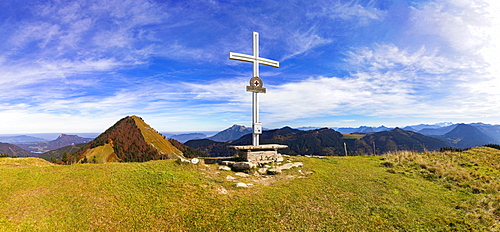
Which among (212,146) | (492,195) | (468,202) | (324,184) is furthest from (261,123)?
(212,146)

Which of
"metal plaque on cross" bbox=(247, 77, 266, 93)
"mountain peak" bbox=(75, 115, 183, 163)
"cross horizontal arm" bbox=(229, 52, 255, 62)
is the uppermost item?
"cross horizontal arm" bbox=(229, 52, 255, 62)

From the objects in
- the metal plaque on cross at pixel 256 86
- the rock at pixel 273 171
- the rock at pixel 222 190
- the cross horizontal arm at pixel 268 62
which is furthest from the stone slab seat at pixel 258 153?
the cross horizontal arm at pixel 268 62

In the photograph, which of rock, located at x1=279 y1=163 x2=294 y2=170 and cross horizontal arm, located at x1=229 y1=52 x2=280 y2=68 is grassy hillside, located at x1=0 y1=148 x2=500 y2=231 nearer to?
rock, located at x1=279 y1=163 x2=294 y2=170

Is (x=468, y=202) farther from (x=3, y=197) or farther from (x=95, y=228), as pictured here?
(x=3, y=197)

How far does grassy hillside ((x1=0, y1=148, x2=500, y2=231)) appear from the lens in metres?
6.62

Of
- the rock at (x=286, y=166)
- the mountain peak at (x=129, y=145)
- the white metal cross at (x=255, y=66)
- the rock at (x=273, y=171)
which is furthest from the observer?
the mountain peak at (x=129, y=145)

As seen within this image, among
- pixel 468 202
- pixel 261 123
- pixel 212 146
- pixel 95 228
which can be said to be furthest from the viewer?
pixel 212 146

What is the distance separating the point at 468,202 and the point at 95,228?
14864 mm

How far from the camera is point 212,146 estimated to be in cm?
19525

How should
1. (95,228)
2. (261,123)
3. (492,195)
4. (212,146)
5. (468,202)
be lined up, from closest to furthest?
(95,228) < (468,202) < (492,195) < (261,123) < (212,146)

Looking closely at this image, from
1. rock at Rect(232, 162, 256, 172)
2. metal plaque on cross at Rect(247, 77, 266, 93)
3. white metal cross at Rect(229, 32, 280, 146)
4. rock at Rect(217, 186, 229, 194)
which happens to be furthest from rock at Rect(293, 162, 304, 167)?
rock at Rect(217, 186, 229, 194)

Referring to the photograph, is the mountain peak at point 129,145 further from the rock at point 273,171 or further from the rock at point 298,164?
the rock at point 273,171

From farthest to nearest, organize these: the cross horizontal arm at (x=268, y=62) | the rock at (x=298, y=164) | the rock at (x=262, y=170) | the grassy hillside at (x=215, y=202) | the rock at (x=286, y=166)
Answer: the cross horizontal arm at (x=268, y=62), the rock at (x=298, y=164), the rock at (x=286, y=166), the rock at (x=262, y=170), the grassy hillside at (x=215, y=202)

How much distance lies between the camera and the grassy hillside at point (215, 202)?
21.7 ft
